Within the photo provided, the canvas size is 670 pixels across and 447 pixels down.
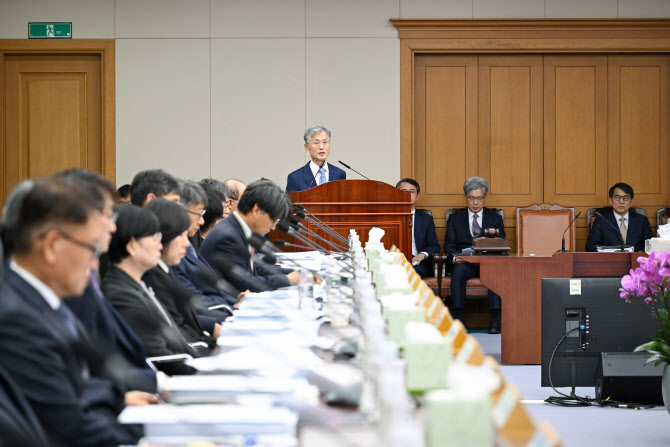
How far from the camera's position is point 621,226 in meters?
7.61

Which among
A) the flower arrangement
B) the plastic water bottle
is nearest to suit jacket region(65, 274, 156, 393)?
the plastic water bottle

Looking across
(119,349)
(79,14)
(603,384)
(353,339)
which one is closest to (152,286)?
(119,349)

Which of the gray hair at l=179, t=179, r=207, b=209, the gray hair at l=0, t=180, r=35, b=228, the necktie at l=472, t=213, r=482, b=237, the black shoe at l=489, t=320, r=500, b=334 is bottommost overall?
the black shoe at l=489, t=320, r=500, b=334

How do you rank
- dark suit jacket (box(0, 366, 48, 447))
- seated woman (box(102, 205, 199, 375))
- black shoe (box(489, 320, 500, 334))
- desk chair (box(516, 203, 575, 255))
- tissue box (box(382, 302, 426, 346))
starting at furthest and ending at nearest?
desk chair (box(516, 203, 575, 255))
black shoe (box(489, 320, 500, 334))
seated woman (box(102, 205, 199, 375))
tissue box (box(382, 302, 426, 346))
dark suit jacket (box(0, 366, 48, 447))

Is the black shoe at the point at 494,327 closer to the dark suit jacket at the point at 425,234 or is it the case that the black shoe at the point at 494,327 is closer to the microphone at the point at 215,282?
the dark suit jacket at the point at 425,234

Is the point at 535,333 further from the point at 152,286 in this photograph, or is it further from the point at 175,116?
the point at 175,116

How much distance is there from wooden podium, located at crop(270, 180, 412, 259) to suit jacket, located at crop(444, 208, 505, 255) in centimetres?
228

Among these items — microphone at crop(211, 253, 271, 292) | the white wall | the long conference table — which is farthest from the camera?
the white wall

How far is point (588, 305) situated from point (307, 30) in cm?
432

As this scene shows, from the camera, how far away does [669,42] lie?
8.02 m

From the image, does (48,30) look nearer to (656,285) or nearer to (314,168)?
(314,168)

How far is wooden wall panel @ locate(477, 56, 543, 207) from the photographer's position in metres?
8.15

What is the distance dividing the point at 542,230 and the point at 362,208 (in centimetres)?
299

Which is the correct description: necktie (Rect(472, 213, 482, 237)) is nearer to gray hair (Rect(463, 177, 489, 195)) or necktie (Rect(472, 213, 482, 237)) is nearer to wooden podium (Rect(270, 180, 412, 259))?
gray hair (Rect(463, 177, 489, 195))
